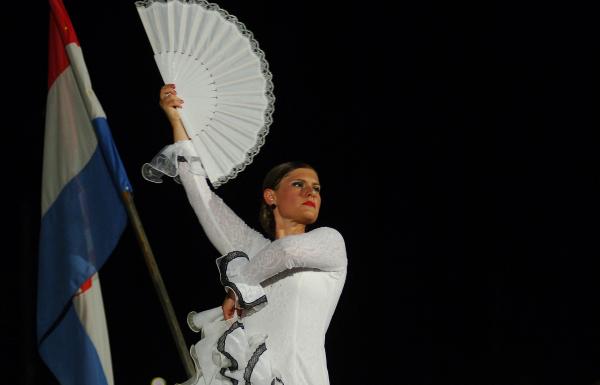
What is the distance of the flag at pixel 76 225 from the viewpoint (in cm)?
263

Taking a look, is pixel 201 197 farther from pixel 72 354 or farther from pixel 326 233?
pixel 72 354

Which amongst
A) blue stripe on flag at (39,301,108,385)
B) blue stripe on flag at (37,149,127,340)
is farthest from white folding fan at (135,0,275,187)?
blue stripe on flag at (39,301,108,385)

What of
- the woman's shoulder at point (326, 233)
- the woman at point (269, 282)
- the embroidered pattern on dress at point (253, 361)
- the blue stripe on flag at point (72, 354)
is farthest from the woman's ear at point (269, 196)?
the blue stripe on flag at point (72, 354)

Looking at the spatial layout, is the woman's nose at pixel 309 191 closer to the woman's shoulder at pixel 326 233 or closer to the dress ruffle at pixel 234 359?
the woman's shoulder at pixel 326 233

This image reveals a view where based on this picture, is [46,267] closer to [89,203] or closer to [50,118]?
[89,203]

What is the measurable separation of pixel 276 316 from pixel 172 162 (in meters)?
0.51

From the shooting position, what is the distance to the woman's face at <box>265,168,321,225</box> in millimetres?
2607

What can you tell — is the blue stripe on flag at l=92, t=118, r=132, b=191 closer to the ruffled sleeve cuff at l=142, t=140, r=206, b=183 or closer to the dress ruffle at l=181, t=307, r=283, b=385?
the ruffled sleeve cuff at l=142, t=140, r=206, b=183

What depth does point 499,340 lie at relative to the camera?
342 cm

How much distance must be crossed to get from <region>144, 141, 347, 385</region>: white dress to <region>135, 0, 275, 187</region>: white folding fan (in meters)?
0.20

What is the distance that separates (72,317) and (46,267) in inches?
6.3

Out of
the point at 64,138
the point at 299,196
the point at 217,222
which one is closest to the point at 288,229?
the point at 299,196

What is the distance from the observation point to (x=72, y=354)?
2695 mm

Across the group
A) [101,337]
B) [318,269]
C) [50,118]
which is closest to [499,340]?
[318,269]
